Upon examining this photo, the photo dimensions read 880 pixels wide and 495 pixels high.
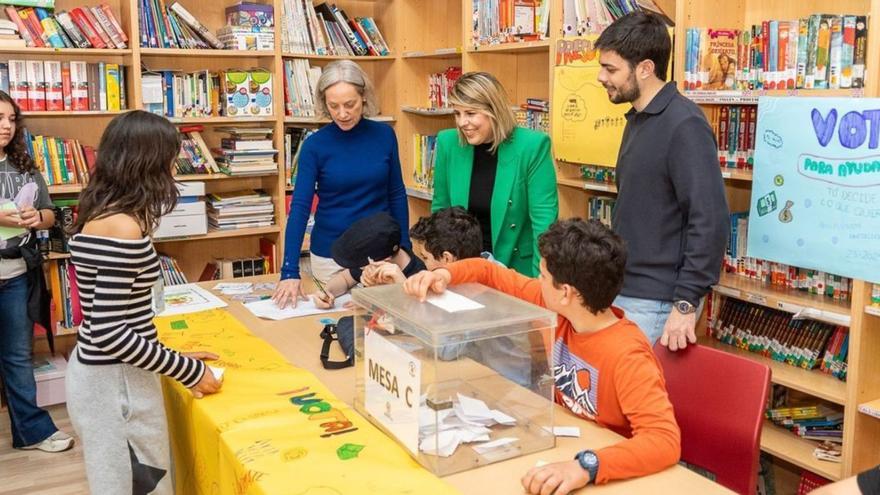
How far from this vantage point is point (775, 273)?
9.96ft

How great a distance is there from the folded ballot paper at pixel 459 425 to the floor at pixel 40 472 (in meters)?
2.27

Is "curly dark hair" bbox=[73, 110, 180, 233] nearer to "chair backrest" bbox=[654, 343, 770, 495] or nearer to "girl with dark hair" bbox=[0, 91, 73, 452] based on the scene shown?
"chair backrest" bbox=[654, 343, 770, 495]

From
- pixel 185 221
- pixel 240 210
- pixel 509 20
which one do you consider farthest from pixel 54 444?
pixel 509 20

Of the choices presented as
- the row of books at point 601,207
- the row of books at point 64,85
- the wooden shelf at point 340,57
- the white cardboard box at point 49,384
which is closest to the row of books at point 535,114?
the row of books at point 601,207

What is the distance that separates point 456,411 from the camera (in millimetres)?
1680

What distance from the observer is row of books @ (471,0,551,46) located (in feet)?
12.7

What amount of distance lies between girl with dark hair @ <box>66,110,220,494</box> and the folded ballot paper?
25.4 inches

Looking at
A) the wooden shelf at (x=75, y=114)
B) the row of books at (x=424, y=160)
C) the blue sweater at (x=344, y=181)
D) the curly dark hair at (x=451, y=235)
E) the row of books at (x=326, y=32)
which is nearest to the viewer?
the curly dark hair at (x=451, y=235)

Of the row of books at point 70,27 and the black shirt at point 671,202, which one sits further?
the row of books at point 70,27

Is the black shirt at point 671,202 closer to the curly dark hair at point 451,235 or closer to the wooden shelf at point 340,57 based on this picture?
the curly dark hair at point 451,235

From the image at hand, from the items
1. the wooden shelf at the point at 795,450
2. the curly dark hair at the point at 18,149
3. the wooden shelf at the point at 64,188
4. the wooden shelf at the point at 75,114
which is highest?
the wooden shelf at the point at 75,114

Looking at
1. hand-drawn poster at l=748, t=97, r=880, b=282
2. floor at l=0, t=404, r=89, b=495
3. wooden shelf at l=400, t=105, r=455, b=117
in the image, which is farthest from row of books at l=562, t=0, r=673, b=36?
floor at l=0, t=404, r=89, b=495

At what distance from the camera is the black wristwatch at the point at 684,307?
2258 mm

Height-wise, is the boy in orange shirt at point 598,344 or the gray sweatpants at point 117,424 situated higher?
the boy in orange shirt at point 598,344
